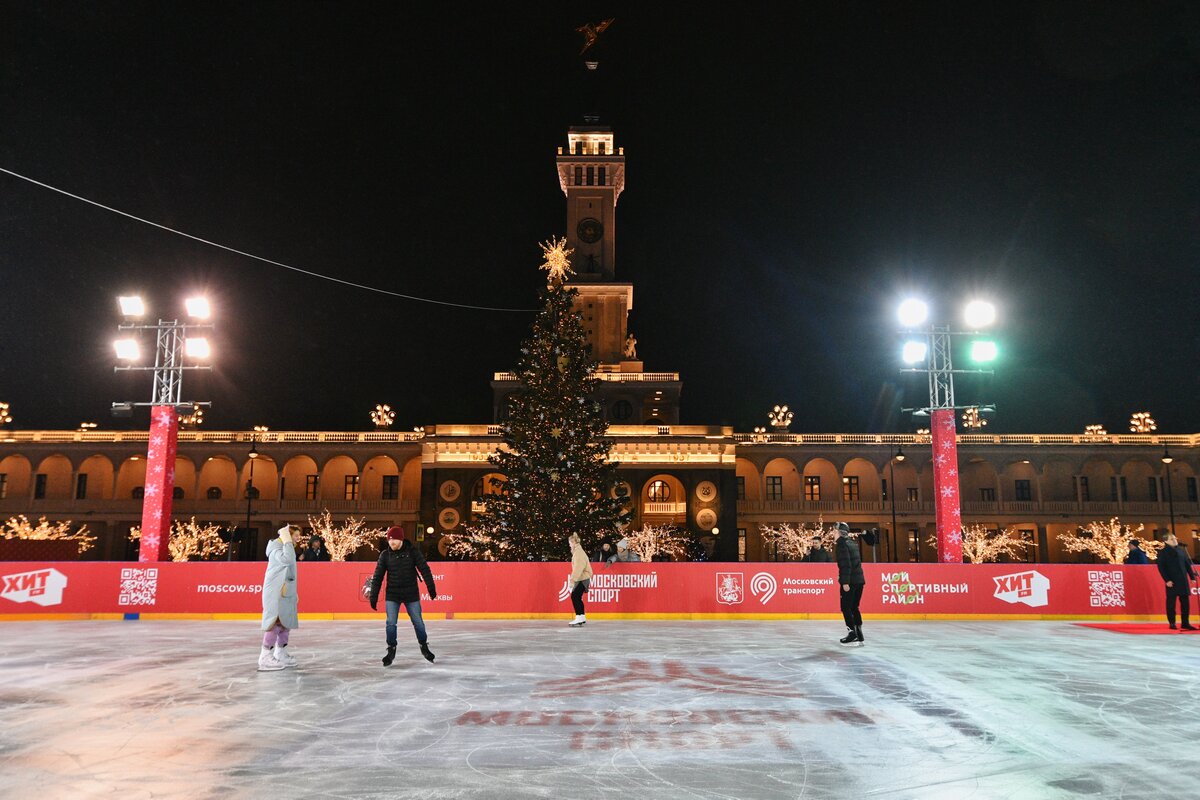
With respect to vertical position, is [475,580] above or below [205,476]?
below

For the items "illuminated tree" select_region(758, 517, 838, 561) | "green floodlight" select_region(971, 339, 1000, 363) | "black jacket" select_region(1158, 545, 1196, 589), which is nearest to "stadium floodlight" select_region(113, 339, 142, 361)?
"green floodlight" select_region(971, 339, 1000, 363)

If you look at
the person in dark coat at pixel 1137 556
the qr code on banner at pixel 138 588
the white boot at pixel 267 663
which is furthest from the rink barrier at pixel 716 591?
the white boot at pixel 267 663

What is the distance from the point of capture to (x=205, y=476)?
57.8 metres

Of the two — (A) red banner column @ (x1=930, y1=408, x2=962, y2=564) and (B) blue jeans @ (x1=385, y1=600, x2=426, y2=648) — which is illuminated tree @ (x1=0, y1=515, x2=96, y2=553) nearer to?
(B) blue jeans @ (x1=385, y1=600, x2=426, y2=648)

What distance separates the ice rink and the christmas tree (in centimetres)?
1159

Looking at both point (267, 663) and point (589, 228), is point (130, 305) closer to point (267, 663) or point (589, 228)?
point (267, 663)

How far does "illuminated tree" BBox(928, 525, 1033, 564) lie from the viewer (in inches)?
1996

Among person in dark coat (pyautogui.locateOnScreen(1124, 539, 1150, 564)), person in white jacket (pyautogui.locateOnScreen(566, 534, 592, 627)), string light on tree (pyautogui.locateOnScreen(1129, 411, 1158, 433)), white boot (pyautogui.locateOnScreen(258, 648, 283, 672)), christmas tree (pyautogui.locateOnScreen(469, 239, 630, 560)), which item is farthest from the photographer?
string light on tree (pyautogui.locateOnScreen(1129, 411, 1158, 433))

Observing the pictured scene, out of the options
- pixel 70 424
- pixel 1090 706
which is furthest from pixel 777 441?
Result: pixel 70 424

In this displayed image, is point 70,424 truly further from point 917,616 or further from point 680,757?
point 680,757

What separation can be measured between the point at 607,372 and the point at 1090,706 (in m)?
50.4

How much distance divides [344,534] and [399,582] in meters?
42.5

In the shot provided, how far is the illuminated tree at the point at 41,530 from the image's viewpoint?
170 feet

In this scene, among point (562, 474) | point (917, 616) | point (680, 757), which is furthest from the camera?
point (562, 474)
